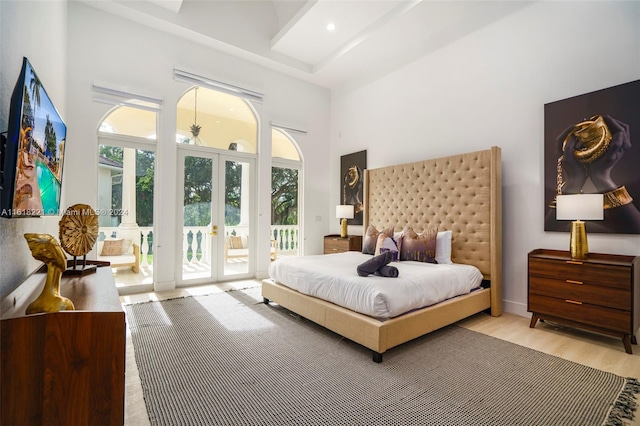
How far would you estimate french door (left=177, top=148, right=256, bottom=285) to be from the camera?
184 inches

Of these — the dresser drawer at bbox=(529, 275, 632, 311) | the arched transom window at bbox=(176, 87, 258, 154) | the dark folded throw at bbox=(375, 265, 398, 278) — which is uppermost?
the arched transom window at bbox=(176, 87, 258, 154)

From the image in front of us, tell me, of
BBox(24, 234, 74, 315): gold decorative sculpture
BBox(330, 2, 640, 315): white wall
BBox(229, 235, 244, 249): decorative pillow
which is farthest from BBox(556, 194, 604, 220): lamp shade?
BBox(229, 235, 244, 249): decorative pillow

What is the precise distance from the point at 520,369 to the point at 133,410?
262 cm

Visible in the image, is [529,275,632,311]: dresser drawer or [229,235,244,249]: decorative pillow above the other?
[229,235,244,249]: decorative pillow

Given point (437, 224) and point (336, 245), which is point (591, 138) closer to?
point (437, 224)

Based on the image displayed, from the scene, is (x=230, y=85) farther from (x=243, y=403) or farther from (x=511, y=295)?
(x=511, y=295)

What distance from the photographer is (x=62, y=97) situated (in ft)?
11.2

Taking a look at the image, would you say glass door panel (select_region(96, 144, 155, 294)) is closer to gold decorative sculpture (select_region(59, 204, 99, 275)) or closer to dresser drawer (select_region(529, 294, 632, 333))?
gold decorative sculpture (select_region(59, 204, 99, 275))

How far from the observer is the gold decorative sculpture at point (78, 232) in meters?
2.18

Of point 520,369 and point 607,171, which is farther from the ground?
point 607,171

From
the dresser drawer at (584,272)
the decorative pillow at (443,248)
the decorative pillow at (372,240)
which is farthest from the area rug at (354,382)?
the decorative pillow at (372,240)

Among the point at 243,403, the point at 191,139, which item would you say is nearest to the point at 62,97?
the point at 191,139

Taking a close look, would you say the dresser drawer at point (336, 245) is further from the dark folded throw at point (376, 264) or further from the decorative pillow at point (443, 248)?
the dark folded throw at point (376, 264)

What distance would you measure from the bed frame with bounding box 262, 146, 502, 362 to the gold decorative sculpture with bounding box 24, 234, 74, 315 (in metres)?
1.93
